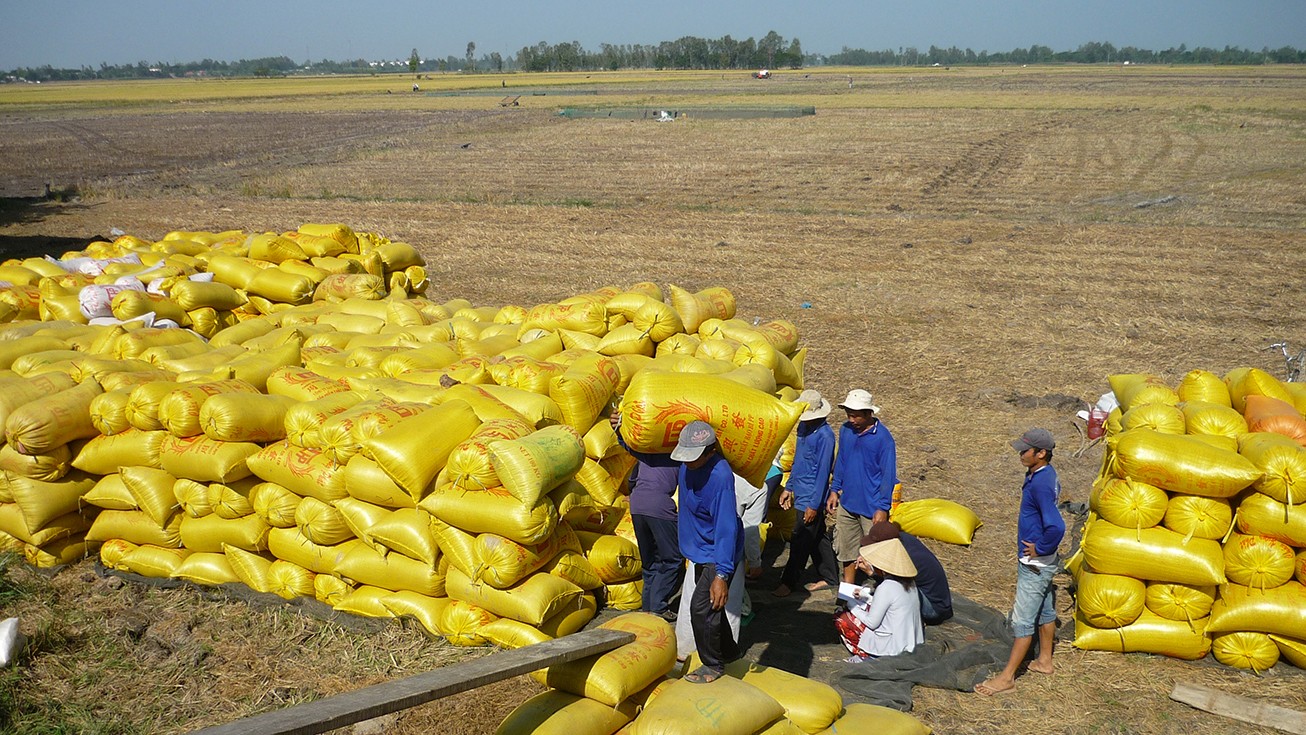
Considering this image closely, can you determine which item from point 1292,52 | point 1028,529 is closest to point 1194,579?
point 1028,529

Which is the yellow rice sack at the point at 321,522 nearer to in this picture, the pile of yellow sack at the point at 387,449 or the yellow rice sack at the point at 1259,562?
the pile of yellow sack at the point at 387,449

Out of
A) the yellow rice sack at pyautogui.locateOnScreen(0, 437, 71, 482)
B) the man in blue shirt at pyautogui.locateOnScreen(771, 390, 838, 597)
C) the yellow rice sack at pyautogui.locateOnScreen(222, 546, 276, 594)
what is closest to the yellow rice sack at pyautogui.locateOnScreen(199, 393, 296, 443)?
the yellow rice sack at pyautogui.locateOnScreen(222, 546, 276, 594)

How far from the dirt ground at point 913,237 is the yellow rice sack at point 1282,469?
3.16ft

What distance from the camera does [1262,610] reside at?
467 cm

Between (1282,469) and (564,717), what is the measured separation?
12.8ft

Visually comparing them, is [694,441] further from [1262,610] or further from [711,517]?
[1262,610]

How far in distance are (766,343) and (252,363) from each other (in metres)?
3.68

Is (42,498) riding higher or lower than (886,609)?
higher

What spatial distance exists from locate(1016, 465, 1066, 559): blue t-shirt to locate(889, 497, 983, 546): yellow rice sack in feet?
5.35

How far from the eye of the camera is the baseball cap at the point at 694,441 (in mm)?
4145

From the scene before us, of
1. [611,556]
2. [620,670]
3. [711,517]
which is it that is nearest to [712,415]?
[711,517]

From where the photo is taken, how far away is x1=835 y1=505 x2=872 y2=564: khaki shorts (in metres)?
5.52

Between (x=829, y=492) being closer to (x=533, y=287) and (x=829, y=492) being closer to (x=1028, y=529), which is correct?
(x=1028, y=529)

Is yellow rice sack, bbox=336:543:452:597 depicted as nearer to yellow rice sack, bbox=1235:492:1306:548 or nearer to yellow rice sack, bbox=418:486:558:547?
yellow rice sack, bbox=418:486:558:547
